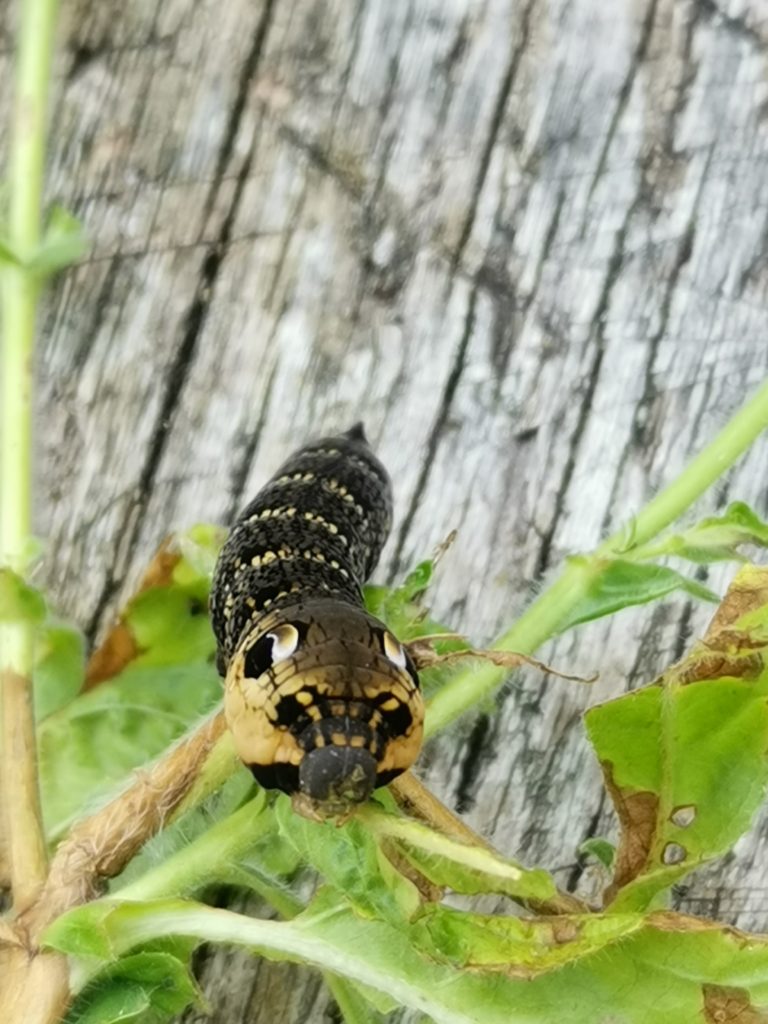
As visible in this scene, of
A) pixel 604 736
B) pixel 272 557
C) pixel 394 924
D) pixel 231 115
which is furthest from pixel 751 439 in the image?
pixel 231 115

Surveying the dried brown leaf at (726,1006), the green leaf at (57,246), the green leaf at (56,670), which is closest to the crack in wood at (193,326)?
the green leaf at (56,670)

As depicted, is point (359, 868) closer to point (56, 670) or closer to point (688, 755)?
point (688, 755)

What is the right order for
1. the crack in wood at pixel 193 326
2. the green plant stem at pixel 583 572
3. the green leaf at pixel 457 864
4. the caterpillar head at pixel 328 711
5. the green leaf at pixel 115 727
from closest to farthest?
the green leaf at pixel 457 864 < the caterpillar head at pixel 328 711 < the green plant stem at pixel 583 572 < the green leaf at pixel 115 727 < the crack in wood at pixel 193 326

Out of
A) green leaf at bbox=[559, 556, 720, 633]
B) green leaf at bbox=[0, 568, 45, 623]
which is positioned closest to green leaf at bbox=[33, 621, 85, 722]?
green leaf at bbox=[0, 568, 45, 623]

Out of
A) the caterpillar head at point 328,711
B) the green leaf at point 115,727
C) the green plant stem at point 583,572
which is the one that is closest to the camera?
the caterpillar head at point 328,711

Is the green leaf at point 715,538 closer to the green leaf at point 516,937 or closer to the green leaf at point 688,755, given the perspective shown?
the green leaf at point 688,755
